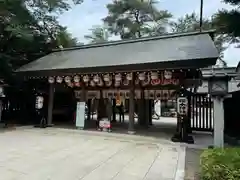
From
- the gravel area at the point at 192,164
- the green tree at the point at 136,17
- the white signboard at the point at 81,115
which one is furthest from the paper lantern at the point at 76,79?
the green tree at the point at 136,17

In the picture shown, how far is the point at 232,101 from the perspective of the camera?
37.1 feet

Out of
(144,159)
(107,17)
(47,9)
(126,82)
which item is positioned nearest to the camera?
(144,159)

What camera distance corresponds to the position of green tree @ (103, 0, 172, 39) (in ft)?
88.5

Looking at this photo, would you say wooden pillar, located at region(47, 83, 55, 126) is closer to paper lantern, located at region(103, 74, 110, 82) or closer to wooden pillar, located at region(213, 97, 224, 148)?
paper lantern, located at region(103, 74, 110, 82)

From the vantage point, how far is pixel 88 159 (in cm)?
646

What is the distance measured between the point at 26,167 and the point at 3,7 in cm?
981

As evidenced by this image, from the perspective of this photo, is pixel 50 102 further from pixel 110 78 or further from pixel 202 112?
pixel 202 112

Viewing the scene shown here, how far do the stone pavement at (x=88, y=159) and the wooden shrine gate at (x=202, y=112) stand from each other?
5279 millimetres

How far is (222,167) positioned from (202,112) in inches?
392

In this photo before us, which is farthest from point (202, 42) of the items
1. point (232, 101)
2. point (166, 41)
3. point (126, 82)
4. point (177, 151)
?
point (177, 151)

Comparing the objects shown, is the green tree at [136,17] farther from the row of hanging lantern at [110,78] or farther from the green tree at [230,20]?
the green tree at [230,20]

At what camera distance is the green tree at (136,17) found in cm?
2697

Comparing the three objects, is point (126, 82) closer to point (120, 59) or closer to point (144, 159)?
point (120, 59)

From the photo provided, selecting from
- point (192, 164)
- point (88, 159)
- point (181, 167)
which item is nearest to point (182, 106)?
point (192, 164)
